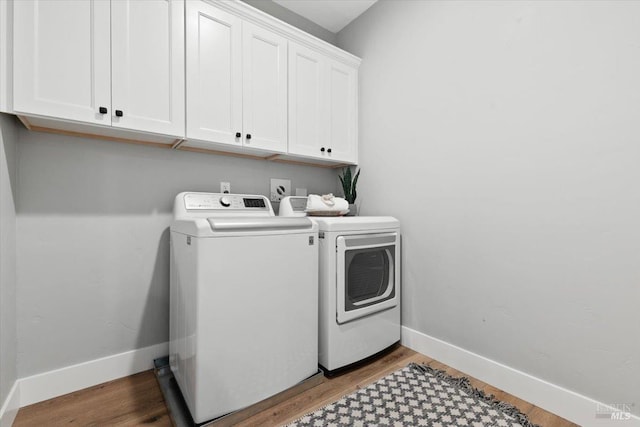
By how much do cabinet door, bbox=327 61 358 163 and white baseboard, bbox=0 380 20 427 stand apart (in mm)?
2160

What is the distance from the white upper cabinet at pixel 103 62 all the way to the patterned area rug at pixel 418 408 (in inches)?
65.9

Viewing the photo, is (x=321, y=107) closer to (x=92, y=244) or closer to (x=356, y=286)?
(x=356, y=286)

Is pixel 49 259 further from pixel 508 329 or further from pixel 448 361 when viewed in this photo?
pixel 508 329

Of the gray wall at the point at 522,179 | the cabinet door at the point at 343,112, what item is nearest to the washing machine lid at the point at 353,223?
the gray wall at the point at 522,179

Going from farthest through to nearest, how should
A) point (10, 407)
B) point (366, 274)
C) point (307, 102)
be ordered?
point (307, 102) → point (366, 274) → point (10, 407)

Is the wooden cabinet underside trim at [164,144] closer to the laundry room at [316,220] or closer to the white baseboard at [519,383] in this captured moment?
the laundry room at [316,220]

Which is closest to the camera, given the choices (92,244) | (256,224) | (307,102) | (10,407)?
(10,407)

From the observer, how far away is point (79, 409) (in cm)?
140

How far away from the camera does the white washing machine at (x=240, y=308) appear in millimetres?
1253

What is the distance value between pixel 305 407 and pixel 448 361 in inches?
38.3

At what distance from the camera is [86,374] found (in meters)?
1.58

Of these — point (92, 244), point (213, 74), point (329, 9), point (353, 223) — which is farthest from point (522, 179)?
point (92, 244)

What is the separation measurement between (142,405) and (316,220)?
1282mm

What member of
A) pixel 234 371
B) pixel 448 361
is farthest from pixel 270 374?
pixel 448 361
